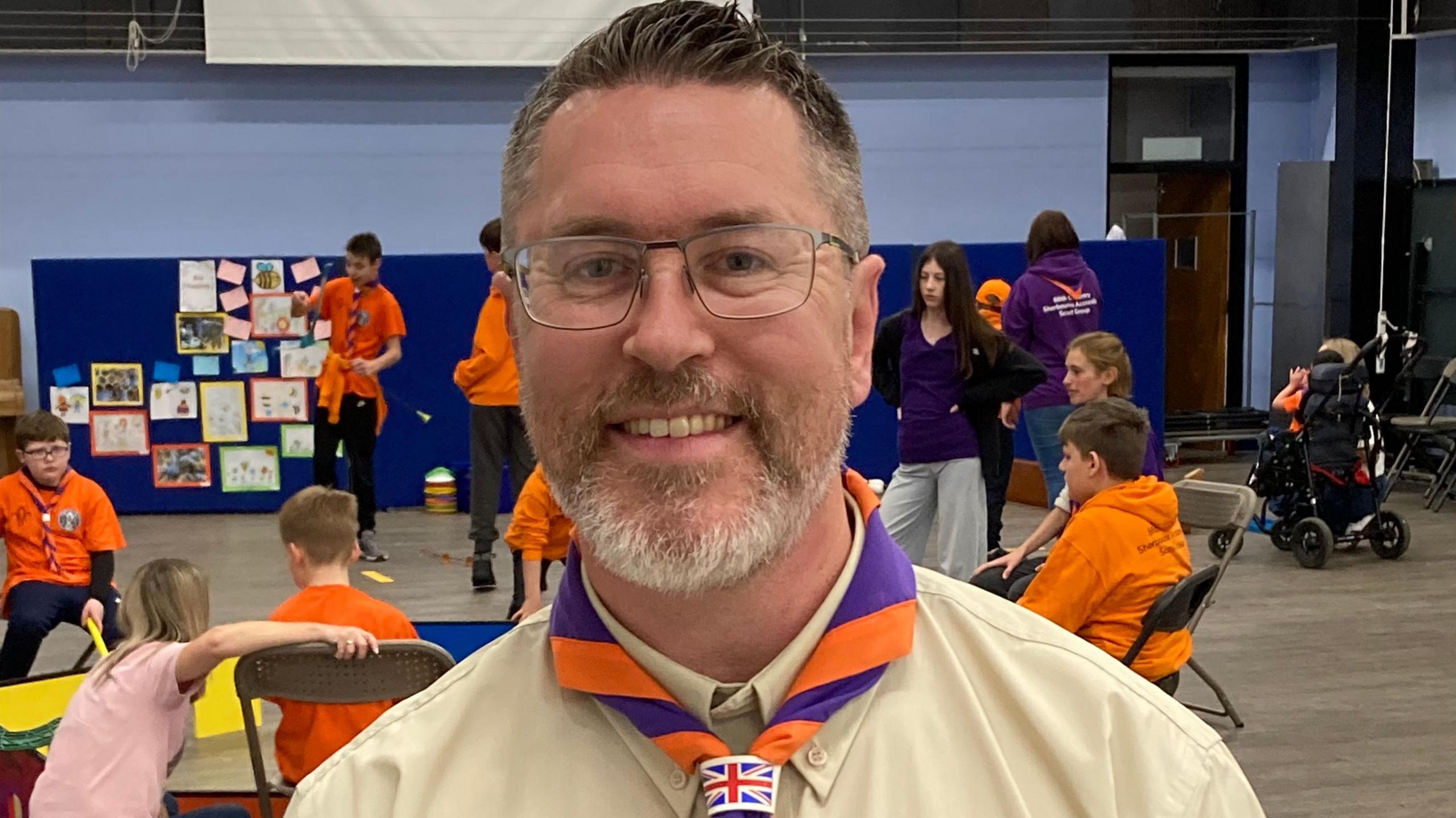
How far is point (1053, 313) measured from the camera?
22.6 ft

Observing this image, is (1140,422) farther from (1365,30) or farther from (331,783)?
(1365,30)

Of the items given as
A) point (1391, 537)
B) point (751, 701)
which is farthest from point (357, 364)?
point (751, 701)

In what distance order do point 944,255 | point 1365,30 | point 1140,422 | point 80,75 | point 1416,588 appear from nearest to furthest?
point 1140,422, point 944,255, point 1416,588, point 80,75, point 1365,30

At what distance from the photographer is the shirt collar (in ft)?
4.00

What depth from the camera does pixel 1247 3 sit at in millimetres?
11320

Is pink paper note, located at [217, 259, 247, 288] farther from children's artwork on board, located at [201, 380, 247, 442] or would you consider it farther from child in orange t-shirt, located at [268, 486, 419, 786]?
child in orange t-shirt, located at [268, 486, 419, 786]

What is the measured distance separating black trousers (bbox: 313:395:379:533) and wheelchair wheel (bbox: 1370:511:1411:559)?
17.3 feet

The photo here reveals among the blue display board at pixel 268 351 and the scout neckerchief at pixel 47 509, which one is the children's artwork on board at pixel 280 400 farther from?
the scout neckerchief at pixel 47 509

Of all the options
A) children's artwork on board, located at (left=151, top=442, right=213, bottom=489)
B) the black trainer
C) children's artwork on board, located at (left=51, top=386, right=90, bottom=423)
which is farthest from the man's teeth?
children's artwork on board, located at (left=51, top=386, right=90, bottom=423)

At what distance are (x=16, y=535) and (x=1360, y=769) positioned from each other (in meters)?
4.46

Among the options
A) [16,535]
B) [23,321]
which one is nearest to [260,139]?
[23,321]

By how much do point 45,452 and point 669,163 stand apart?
177 inches

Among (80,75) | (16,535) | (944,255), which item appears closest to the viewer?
(16,535)

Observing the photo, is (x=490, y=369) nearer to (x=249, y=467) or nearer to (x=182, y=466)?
(x=249, y=467)
